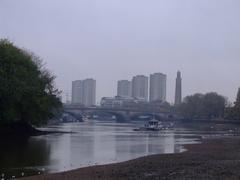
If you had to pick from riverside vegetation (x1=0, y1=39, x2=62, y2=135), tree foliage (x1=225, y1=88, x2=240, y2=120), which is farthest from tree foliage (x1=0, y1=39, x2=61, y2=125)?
tree foliage (x1=225, y1=88, x2=240, y2=120)

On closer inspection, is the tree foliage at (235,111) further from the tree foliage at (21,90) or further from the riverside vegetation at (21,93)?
the tree foliage at (21,90)

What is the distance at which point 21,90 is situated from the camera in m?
77.9

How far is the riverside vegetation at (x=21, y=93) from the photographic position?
76500 mm

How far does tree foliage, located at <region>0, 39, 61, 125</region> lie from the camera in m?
76.3

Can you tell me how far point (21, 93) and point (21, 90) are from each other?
64cm

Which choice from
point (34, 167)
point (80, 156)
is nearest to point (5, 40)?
point (80, 156)

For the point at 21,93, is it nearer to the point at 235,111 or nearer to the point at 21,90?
the point at 21,90

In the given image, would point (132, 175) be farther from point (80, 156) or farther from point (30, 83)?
point (30, 83)

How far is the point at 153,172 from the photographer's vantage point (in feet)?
111

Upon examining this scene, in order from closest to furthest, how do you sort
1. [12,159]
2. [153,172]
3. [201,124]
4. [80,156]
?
[153,172] < [12,159] < [80,156] < [201,124]

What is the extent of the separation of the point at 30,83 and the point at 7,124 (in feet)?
24.7

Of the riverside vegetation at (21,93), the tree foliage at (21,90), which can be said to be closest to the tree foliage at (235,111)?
the riverside vegetation at (21,93)

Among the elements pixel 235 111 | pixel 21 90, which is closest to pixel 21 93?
pixel 21 90

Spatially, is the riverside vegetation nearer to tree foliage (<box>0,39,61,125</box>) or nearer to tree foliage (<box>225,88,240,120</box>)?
tree foliage (<box>0,39,61,125</box>)
